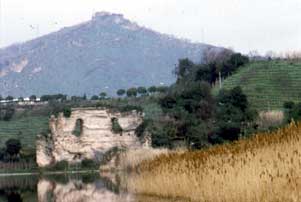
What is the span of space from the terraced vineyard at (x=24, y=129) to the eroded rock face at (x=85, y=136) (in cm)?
257

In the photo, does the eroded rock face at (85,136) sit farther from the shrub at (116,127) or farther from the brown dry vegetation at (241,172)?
the brown dry vegetation at (241,172)

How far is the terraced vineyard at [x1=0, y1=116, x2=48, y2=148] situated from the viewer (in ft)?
297

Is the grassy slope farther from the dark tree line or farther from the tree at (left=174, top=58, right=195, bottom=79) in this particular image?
the tree at (left=174, top=58, right=195, bottom=79)

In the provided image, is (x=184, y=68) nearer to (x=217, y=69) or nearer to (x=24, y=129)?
(x=217, y=69)

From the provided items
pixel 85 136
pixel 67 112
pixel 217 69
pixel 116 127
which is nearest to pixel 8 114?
pixel 67 112

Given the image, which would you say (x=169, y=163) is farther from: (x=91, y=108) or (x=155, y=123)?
(x=91, y=108)

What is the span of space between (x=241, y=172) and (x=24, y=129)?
250ft

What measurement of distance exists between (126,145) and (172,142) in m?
15.0

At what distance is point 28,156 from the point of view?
283ft

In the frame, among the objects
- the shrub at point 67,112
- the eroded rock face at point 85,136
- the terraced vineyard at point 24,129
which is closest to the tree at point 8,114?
the terraced vineyard at point 24,129

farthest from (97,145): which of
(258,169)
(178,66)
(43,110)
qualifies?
(258,169)

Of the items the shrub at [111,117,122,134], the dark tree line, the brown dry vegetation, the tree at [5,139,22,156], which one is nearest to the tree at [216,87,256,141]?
the shrub at [111,117,122,134]

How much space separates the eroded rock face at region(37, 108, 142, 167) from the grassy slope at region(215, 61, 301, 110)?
11484mm

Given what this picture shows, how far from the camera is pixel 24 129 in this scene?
93.8 metres
